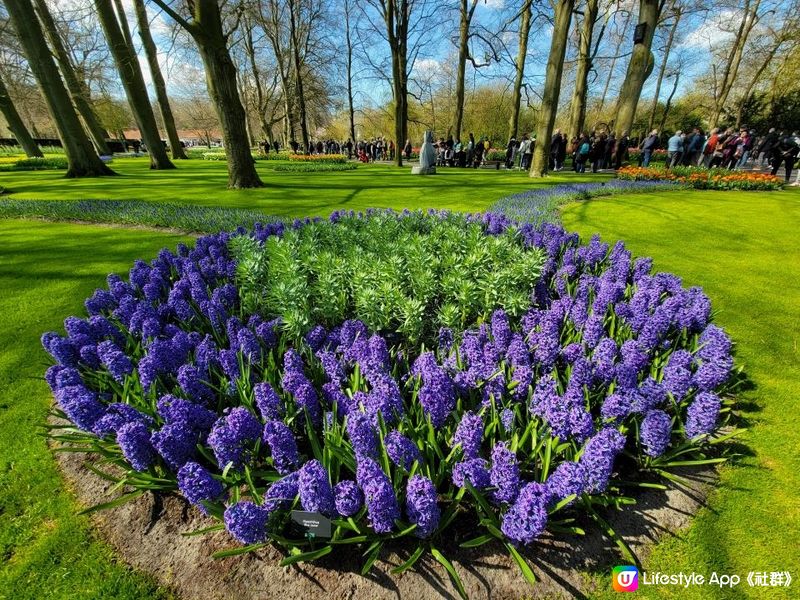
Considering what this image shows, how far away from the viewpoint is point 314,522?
176 centimetres

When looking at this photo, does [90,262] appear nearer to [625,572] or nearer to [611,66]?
[625,572]

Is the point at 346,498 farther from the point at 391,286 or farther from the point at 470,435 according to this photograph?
the point at 391,286

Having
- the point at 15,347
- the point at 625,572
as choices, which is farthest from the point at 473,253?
the point at 15,347

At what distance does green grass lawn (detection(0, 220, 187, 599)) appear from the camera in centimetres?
190

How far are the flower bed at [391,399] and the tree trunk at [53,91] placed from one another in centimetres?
1657

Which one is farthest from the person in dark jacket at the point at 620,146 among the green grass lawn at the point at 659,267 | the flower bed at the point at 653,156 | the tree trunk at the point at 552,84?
the flower bed at the point at 653,156

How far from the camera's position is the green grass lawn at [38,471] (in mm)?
1896

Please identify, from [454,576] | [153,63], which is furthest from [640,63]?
[153,63]

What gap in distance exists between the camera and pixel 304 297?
3258 mm

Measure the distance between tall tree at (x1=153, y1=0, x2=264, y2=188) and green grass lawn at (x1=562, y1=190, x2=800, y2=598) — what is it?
9.81 metres

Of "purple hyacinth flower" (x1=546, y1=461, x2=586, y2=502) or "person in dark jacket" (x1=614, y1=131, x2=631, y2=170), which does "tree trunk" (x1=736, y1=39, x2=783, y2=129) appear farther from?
"purple hyacinth flower" (x1=546, y1=461, x2=586, y2=502)

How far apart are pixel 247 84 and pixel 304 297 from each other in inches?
2053

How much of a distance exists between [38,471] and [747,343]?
20.1ft

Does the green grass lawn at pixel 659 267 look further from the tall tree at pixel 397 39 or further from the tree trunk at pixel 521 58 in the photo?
the tree trunk at pixel 521 58
